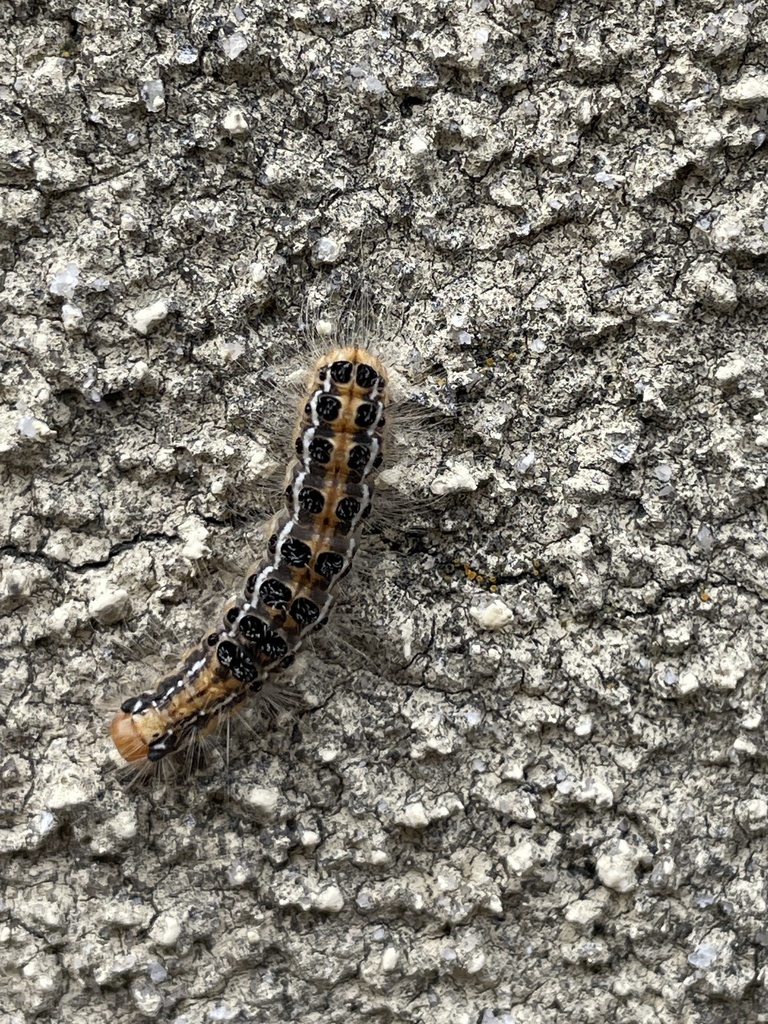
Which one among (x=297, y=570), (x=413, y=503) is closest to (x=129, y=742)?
(x=297, y=570)

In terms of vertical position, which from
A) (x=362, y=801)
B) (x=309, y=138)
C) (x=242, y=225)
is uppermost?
(x=309, y=138)

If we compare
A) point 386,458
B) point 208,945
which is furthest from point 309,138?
point 208,945

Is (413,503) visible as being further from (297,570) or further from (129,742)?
(129,742)

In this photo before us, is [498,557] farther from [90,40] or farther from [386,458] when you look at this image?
[90,40]

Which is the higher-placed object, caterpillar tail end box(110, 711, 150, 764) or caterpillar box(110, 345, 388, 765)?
caterpillar box(110, 345, 388, 765)
